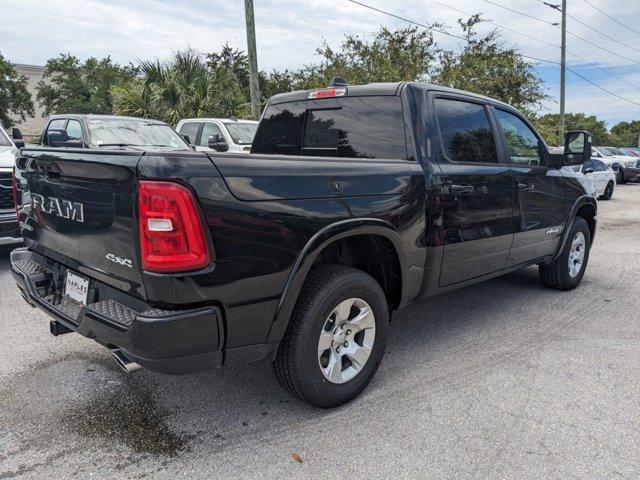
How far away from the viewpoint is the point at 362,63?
20703 mm

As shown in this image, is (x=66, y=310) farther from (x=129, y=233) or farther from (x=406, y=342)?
(x=406, y=342)

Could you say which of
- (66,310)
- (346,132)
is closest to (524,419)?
(346,132)

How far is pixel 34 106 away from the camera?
4372cm

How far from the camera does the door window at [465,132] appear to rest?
145 inches

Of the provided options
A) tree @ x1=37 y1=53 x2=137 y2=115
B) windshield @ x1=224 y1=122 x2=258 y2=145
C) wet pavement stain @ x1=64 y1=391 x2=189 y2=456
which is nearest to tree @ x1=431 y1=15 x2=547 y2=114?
windshield @ x1=224 y1=122 x2=258 y2=145

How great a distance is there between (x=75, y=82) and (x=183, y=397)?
4436cm

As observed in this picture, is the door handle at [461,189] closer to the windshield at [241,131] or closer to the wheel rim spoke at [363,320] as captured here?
the wheel rim spoke at [363,320]

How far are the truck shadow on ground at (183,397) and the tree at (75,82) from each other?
39977 millimetres

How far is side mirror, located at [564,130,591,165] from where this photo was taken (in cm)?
485

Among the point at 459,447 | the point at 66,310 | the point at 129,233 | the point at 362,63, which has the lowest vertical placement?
the point at 459,447

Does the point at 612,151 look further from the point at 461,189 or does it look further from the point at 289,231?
the point at 289,231

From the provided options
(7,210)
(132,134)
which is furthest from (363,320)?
(132,134)

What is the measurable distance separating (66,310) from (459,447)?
219 centimetres

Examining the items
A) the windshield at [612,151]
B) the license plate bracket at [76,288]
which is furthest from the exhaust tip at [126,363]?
the windshield at [612,151]
